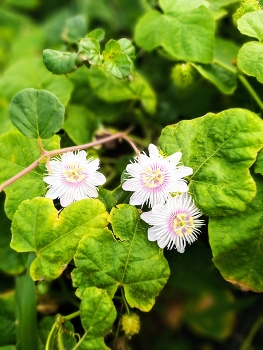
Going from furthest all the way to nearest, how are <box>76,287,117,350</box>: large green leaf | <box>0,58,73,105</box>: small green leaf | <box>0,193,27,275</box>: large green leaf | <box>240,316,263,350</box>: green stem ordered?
<box>240,316,263,350</box>: green stem, <box>0,58,73,105</box>: small green leaf, <box>0,193,27,275</box>: large green leaf, <box>76,287,117,350</box>: large green leaf

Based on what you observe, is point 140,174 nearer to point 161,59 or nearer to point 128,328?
point 128,328

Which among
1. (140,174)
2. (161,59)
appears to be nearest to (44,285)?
(140,174)

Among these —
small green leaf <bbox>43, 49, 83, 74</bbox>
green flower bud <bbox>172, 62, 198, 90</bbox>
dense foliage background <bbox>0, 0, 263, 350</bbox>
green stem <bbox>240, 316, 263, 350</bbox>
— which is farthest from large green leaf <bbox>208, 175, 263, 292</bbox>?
green stem <bbox>240, 316, 263, 350</bbox>

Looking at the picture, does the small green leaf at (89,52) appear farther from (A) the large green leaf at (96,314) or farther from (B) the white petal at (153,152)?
(A) the large green leaf at (96,314)

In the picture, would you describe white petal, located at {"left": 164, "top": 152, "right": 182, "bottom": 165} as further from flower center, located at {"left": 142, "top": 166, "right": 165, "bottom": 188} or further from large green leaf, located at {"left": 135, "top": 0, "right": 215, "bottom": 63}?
large green leaf, located at {"left": 135, "top": 0, "right": 215, "bottom": 63}

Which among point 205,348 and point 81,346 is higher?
point 81,346

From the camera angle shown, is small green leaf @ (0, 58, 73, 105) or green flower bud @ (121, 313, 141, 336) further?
small green leaf @ (0, 58, 73, 105)
